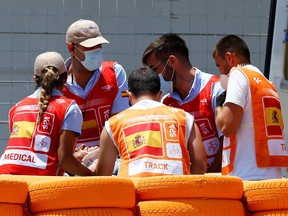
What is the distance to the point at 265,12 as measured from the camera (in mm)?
9953

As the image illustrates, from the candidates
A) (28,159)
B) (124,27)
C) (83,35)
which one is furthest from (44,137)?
(124,27)

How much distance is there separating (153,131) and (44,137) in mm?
834

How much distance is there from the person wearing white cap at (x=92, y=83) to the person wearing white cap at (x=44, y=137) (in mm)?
721

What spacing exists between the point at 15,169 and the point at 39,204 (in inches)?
52.4

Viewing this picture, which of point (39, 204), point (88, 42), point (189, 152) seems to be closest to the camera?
point (39, 204)

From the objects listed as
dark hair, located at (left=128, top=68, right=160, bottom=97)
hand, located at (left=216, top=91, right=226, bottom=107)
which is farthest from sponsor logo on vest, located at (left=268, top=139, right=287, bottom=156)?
dark hair, located at (left=128, top=68, right=160, bottom=97)

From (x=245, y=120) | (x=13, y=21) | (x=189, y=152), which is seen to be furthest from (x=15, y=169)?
(x=13, y=21)

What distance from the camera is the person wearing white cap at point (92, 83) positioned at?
23.6 ft

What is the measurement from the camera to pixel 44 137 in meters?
6.37

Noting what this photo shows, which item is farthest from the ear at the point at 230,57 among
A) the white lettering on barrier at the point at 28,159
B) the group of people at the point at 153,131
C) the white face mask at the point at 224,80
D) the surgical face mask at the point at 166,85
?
the white lettering on barrier at the point at 28,159

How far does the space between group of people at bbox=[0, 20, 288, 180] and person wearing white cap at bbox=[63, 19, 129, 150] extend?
2 centimetres

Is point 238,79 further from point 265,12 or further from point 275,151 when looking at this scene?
point 265,12

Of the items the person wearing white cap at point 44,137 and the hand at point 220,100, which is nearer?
the person wearing white cap at point 44,137

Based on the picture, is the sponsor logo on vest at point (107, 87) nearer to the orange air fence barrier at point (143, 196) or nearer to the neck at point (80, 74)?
the neck at point (80, 74)
